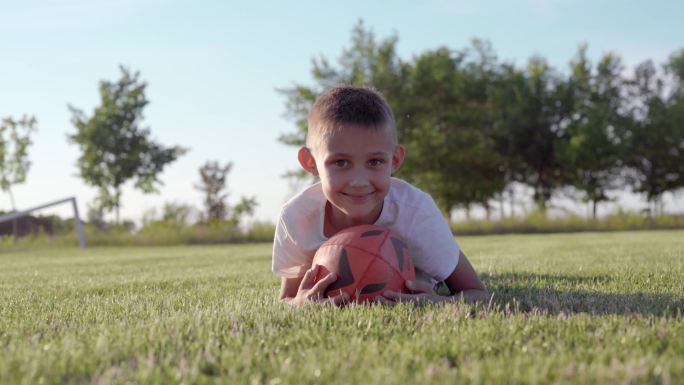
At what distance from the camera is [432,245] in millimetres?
4574

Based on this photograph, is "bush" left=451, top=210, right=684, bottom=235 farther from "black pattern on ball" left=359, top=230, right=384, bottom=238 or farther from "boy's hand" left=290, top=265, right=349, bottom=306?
"boy's hand" left=290, top=265, right=349, bottom=306

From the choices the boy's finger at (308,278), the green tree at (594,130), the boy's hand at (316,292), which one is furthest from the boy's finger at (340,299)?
the green tree at (594,130)

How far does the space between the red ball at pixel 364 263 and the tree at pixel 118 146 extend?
36.4m

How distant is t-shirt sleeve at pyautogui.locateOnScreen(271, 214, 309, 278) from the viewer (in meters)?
4.70

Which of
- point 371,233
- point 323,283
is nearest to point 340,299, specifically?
point 323,283

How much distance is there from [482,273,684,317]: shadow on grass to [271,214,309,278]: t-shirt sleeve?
1375 mm

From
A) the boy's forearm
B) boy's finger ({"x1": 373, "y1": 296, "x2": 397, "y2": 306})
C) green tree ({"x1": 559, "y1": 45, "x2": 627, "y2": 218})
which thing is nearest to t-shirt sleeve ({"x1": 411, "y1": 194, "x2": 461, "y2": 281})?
the boy's forearm

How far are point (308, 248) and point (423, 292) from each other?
91 centimetres

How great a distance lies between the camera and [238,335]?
2830mm

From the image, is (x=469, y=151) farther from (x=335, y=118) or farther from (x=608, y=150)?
(x=335, y=118)

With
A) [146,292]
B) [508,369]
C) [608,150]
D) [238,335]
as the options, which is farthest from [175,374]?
[608,150]

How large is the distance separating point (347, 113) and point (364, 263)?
36.6 inches

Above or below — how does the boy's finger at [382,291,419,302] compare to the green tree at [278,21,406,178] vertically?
below

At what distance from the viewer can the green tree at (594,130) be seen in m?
44.3
